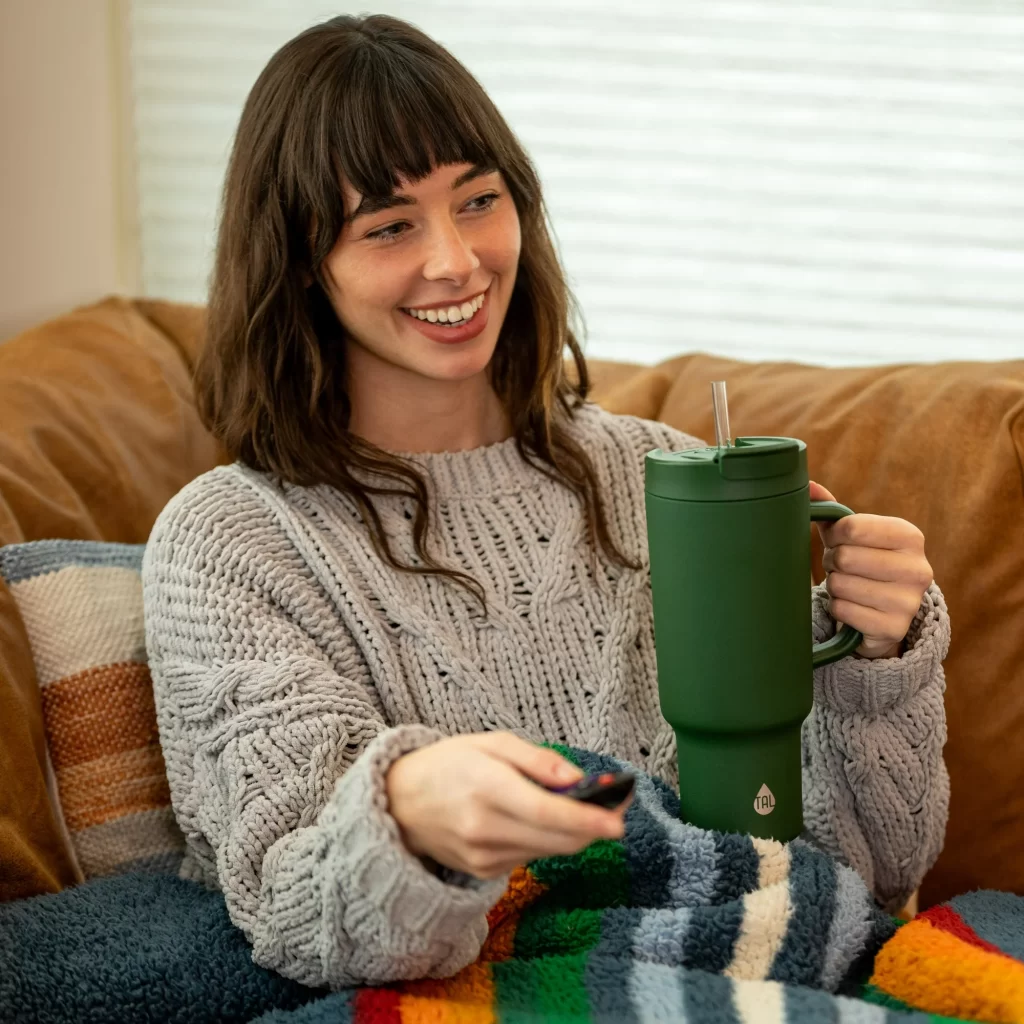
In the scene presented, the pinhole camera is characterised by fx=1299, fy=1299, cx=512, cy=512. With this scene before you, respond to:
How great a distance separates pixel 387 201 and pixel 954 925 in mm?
790

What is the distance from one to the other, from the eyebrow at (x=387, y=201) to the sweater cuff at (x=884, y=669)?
49 cm

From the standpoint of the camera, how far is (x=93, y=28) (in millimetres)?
2047

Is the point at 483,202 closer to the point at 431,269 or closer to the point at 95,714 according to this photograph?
the point at 431,269

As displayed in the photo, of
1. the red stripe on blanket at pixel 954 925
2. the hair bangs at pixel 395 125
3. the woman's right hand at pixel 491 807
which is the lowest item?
the red stripe on blanket at pixel 954 925

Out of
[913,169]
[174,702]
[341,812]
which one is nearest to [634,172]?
[913,169]

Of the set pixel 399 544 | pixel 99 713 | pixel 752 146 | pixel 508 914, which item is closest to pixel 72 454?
pixel 99 713

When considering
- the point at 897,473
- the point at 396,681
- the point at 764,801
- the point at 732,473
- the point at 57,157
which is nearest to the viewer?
the point at 732,473

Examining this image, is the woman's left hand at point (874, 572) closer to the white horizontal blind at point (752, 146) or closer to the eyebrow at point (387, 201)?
the eyebrow at point (387, 201)

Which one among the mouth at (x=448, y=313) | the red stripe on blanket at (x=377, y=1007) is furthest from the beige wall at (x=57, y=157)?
the red stripe on blanket at (x=377, y=1007)

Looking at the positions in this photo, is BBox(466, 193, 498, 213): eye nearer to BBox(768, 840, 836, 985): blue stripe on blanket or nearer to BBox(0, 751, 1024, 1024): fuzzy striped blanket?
BBox(0, 751, 1024, 1024): fuzzy striped blanket

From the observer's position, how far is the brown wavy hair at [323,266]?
3.87 ft

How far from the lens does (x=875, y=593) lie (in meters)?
1.01

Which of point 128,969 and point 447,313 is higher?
point 447,313

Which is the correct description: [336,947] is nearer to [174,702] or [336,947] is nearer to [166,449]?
[174,702]
